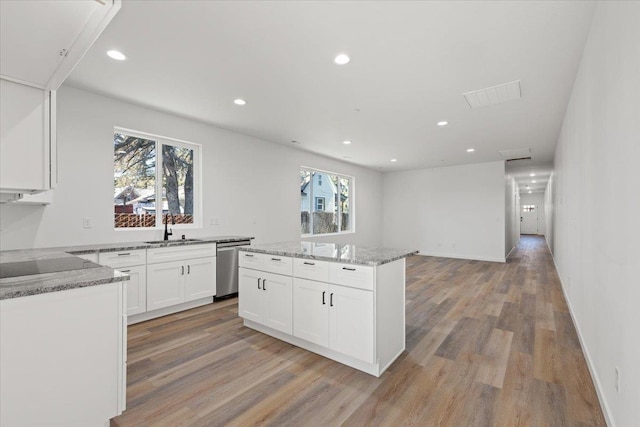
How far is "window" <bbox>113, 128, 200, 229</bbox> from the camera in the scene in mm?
3857

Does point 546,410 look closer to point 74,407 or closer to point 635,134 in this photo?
point 635,134

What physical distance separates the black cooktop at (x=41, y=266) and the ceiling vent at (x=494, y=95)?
4.05 m

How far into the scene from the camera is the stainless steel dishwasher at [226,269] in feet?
13.9

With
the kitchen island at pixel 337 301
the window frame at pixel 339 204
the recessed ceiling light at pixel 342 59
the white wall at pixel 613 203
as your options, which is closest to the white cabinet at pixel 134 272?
the kitchen island at pixel 337 301

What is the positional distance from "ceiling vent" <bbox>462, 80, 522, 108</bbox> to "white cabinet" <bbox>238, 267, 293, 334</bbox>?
9.88ft

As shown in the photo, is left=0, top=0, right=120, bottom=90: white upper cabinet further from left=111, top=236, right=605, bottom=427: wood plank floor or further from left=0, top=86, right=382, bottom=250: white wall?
left=111, top=236, right=605, bottom=427: wood plank floor

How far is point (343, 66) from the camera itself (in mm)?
2834

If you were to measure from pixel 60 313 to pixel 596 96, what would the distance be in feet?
11.9

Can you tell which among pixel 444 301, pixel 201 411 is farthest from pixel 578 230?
pixel 201 411

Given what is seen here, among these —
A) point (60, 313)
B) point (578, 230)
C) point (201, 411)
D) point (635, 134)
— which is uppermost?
point (635, 134)

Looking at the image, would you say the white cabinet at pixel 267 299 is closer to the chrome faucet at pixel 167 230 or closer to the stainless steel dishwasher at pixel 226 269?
the stainless steel dishwasher at pixel 226 269

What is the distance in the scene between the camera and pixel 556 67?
2861 millimetres

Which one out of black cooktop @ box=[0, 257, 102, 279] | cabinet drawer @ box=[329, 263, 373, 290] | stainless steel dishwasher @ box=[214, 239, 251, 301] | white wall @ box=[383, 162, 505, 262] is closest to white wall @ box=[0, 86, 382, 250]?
stainless steel dishwasher @ box=[214, 239, 251, 301]

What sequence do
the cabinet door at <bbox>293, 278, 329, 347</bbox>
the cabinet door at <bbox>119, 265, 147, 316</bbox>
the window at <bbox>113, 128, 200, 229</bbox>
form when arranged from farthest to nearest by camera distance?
the window at <bbox>113, 128, 200, 229</bbox>, the cabinet door at <bbox>119, 265, 147, 316</bbox>, the cabinet door at <bbox>293, 278, 329, 347</bbox>
